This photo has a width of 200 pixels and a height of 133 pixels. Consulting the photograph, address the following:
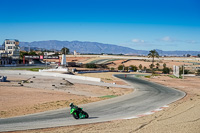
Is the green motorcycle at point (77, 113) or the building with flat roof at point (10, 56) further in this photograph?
the building with flat roof at point (10, 56)

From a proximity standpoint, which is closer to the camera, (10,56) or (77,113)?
(77,113)

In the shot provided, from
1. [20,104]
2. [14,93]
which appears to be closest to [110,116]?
[20,104]

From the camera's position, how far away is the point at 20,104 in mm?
23500

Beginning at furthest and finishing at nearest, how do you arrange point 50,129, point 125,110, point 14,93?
point 14,93
point 125,110
point 50,129

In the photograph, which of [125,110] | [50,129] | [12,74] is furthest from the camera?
[12,74]

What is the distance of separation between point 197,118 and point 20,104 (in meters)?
15.1

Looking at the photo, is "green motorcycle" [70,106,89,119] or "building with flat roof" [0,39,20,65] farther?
"building with flat roof" [0,39,20,65]

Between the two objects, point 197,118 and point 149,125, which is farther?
point 197,118

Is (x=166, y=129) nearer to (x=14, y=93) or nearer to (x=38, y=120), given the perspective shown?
(x=38, y=120)

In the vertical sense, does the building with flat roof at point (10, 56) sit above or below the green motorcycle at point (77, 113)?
above

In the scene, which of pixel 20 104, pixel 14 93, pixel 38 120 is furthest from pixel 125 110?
pixel 14 93

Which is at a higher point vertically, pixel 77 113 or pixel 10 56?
pixel 10 56

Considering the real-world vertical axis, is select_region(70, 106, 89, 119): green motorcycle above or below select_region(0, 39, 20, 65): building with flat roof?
below

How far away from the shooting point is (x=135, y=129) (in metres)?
14.1
